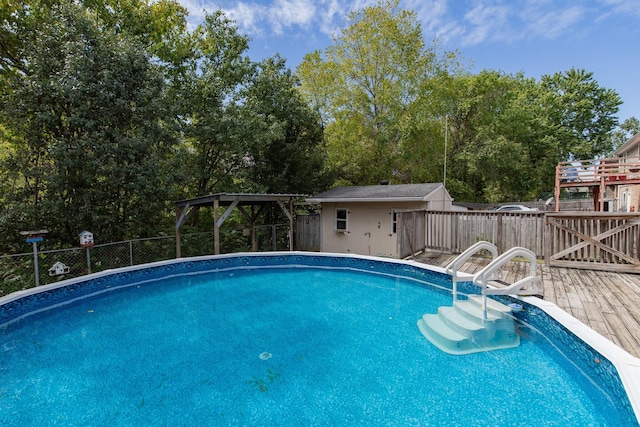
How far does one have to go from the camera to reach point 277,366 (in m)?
4.49

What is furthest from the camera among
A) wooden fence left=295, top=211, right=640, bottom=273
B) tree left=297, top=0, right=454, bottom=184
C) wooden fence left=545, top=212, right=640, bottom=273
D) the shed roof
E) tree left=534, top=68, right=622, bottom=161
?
tree left=534, top=68, right=622, bottom=161

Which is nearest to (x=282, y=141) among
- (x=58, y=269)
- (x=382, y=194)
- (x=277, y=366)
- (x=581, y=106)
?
(x=382, y=194)

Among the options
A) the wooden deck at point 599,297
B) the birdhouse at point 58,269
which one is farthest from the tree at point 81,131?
the wooden deck at point 599,297

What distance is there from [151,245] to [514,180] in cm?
2794

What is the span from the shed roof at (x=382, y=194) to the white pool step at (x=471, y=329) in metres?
5.56

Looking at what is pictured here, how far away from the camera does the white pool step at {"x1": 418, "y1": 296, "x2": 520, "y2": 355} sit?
191 inches

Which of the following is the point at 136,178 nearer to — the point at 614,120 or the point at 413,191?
the point at 413,191

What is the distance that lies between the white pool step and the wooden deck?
0.94 metres

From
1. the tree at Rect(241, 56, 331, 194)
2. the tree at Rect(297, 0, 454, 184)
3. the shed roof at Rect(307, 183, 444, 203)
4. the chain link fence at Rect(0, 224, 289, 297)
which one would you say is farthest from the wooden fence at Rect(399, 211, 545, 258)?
the tree at Rect(297, 0, 454, 184)

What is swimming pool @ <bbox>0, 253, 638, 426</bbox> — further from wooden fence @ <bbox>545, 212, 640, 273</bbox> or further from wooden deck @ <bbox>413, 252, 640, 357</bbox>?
wooden fence @ <bbox>545, 212, 640, 273</bbox>

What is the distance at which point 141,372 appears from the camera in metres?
4.37

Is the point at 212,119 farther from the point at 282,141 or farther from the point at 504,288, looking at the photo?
the point at 504,288

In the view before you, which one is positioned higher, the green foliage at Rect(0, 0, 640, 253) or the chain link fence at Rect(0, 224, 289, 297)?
the green foliage at Rect(0, 0, 640, 253)

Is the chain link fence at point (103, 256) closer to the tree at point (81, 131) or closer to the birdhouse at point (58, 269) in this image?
the birdhouse at point (58, 269)
